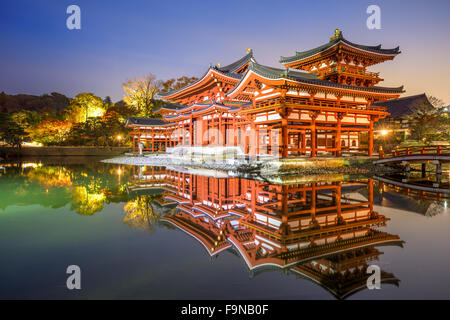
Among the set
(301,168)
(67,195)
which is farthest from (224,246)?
(301,168)

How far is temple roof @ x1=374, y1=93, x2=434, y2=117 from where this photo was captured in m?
33.8

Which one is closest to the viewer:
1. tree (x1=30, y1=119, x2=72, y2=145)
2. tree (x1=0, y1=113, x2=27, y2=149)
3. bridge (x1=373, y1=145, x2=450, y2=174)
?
bridge (x1=373, y1=145, x2=450, y2=174)

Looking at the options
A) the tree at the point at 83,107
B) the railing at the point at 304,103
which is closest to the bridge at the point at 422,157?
the railing at the point at 304,103

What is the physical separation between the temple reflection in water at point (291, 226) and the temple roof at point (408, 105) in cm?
2979

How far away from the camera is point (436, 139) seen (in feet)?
94.7

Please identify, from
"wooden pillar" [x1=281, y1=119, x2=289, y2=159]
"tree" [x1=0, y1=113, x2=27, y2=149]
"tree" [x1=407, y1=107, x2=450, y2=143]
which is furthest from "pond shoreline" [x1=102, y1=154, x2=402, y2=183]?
"tree" [x1=0, y1=113, x2=27, y2=149]

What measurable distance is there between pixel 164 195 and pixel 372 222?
8288mm

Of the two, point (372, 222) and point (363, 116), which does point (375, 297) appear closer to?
point (372, 222)

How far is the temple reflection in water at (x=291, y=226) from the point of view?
450 cm

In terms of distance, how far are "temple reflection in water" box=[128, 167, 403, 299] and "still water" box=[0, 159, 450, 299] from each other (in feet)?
0.10

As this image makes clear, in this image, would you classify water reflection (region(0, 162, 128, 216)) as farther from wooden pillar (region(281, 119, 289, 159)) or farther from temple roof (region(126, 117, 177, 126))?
temple roof (region(126, 117, 177, 126))

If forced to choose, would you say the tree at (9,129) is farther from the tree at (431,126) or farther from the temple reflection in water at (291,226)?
the tree at (431,126)

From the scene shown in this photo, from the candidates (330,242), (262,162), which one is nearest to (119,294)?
(330,242)

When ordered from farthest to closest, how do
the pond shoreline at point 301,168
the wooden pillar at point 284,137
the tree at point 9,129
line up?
the tree at point 9,129, the wooden pillar at point 284,137, the pond shoreline at point 301,168
